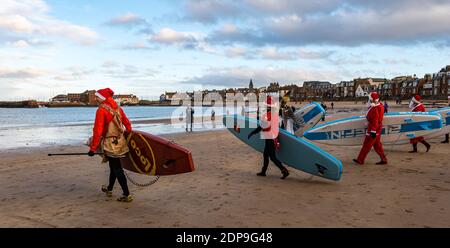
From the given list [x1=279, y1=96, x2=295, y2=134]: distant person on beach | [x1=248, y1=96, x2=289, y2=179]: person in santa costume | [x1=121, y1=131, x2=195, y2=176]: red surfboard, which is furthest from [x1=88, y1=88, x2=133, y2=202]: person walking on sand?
[x1=279, y1=96, x2=295, y2=134]: distant person on beach

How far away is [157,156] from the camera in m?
5.97

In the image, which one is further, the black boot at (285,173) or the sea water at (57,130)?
the sea water at (57,130)

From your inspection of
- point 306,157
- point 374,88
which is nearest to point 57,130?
point 306,157

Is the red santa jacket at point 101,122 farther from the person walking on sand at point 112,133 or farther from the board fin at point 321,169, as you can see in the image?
the board fin at point 321,169

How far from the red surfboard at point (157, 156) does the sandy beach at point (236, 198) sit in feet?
1.61

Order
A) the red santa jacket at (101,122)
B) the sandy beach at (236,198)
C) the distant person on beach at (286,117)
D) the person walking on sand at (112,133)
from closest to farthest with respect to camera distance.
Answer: the sandy beach at (236,198) < the red santa jacket at (101,122) < the person walking on sand at (112,133) < the distant person on beach at (286,117)

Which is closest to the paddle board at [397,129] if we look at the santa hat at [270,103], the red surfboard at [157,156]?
the santa hat at [270,103]

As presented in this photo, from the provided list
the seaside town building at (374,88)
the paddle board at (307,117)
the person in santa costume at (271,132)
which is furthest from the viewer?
the seaside town building at (374,88)

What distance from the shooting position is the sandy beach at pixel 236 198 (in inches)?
187

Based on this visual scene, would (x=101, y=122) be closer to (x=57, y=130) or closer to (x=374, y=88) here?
(x=57, y=130)

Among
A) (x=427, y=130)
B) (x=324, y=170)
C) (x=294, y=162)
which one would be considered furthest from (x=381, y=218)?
(x=427, y=130)

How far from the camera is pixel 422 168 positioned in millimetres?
8273

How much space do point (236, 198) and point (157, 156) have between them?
1.47 m
